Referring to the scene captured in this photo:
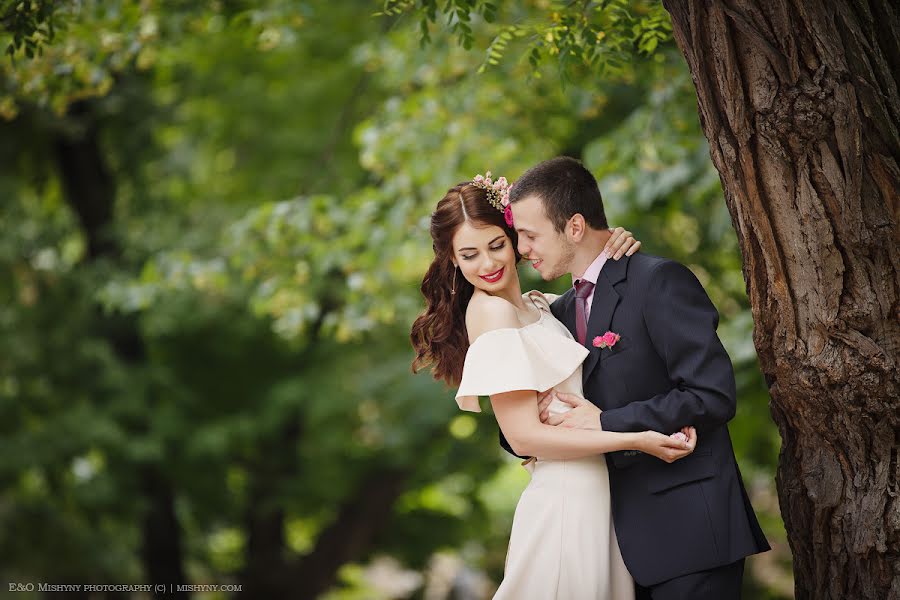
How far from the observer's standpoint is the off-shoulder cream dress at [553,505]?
3.19 meters

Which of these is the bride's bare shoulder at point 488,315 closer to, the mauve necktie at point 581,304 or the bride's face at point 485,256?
the bride's face at point 485,256

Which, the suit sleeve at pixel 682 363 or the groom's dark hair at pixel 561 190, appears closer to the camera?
the suit sleeve at pixel 682 363

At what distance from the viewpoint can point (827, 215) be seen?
284 centimetres

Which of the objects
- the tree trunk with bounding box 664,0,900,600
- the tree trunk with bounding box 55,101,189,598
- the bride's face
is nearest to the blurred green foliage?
the tree trunk with bounding box 55,101,189,598

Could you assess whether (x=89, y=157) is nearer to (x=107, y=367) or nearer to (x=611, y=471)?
(x=107, y=367)

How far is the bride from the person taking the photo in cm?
316

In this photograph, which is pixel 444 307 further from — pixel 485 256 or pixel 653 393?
pixel 653 393

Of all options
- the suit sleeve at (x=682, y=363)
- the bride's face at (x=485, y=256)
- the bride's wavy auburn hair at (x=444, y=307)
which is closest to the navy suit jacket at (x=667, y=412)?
the suit sleeve at (x=682, y=363)

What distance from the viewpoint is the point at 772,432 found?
32.7 feet

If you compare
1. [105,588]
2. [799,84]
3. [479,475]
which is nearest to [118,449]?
[105,588]

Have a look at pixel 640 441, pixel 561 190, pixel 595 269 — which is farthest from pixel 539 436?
pixel 561 190

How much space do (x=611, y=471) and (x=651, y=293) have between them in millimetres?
643

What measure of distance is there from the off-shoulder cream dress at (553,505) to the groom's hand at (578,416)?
0.11 ft

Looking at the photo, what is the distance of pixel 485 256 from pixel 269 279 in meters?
4.07
